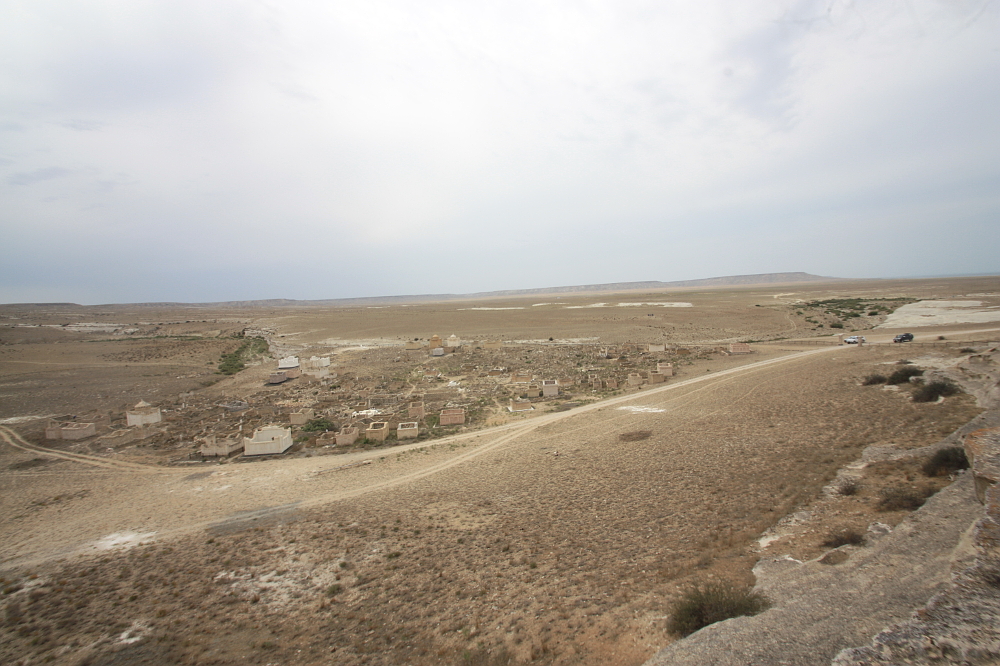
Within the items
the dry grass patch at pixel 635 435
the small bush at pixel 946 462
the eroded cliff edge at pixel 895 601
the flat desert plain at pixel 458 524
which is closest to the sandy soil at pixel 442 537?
the flat desert plain at pixel 458 524

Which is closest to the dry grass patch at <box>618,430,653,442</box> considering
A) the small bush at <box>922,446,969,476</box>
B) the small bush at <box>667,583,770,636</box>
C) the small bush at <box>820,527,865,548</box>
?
the small bush at <box>922,446,969,476</box>

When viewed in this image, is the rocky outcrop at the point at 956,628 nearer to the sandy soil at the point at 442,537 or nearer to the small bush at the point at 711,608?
the small bush at the point at 711,608

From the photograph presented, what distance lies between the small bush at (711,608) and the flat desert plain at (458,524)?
0.36 meters

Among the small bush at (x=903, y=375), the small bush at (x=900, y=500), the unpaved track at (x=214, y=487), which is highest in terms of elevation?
the small bush at (x=903, y=375)

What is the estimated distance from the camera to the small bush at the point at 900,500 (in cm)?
966

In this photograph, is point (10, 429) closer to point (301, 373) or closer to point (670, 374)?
point (301, 373)

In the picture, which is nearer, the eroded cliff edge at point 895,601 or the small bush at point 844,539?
the eroded cliff edge at point 895,601

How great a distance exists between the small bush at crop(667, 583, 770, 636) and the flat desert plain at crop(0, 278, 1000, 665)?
359 mm

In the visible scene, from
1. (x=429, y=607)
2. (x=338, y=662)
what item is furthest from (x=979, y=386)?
(x=338, y=662)

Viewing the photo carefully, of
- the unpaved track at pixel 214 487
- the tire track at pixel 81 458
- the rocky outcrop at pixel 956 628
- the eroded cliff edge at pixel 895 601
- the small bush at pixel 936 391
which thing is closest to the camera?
the rocky outcrop at pixel 956 628

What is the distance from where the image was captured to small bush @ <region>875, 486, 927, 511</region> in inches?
380

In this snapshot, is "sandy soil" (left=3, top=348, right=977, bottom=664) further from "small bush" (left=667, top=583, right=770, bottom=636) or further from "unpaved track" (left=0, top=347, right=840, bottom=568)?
"small bush" (left=667, top=583, right=770, bottom=636)

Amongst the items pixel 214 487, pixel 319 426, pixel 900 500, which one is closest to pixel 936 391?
pixel 900 500

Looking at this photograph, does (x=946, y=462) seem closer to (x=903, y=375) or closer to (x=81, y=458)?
(x=903, y=375)
